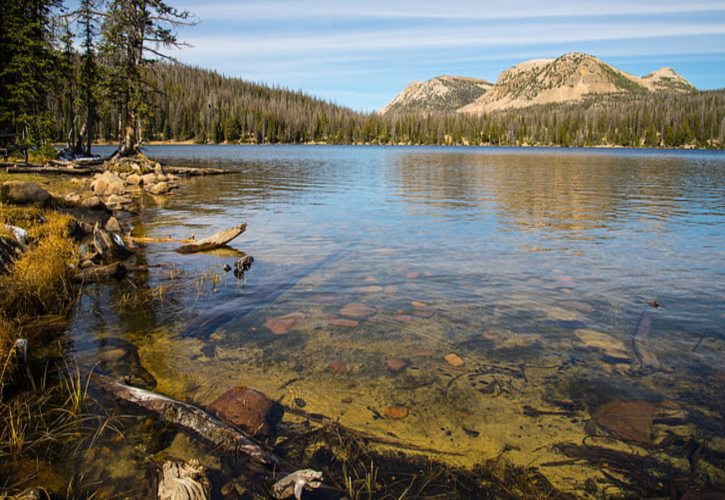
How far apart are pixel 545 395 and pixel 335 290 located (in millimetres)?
4969

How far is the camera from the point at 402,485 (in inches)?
154

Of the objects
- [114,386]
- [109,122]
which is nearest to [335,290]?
[114,386]

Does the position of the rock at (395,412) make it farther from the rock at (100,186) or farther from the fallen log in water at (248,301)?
the rock at (100,186)

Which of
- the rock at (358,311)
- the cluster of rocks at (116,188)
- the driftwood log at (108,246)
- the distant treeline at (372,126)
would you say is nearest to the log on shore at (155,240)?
the driftwood log at (108,246)

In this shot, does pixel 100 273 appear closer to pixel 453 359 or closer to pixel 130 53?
pixel 453 359

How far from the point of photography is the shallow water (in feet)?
16.0

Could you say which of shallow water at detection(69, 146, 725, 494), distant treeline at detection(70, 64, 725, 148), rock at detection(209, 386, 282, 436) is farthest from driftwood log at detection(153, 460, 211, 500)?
distant treeline at detection(70, 64, 725, 148)

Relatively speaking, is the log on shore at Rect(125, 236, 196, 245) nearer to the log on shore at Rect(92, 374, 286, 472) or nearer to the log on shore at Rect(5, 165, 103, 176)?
the log on shore at Rect(92, 374, 286, 472)

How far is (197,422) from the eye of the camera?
4453 mm

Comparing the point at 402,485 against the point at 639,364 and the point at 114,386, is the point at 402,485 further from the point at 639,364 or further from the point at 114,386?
the point at 639,364

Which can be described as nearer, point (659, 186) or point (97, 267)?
point (97, 267)

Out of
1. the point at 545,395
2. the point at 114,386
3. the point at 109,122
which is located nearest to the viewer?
the point at 114,386

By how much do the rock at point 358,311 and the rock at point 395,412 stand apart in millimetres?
2896

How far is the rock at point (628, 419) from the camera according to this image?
468 cm
